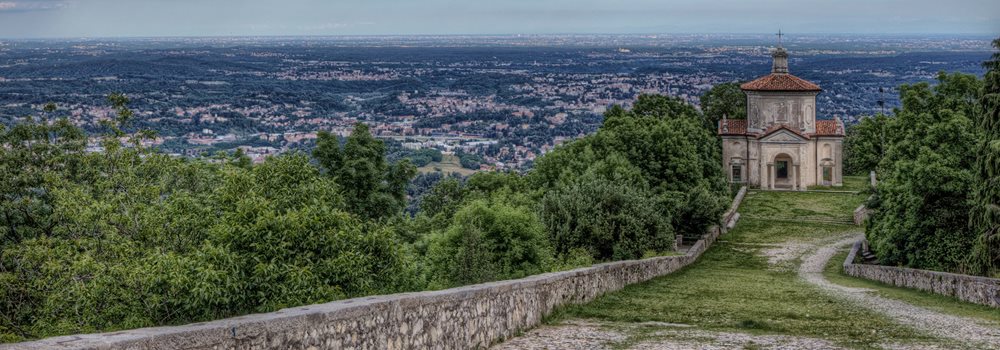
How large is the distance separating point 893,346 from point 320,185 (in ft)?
39.2

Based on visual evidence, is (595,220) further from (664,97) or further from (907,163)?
(664,97)

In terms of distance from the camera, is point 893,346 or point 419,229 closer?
Answer: point 893,346

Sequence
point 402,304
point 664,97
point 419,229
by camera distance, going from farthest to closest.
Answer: point 664,97
point 419,229
point 402,304

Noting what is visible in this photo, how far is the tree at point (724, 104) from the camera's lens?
284 ft

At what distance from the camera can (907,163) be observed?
127 ft

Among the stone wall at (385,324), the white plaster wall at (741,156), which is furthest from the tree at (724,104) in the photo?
Result: the stone wall at (385,324)

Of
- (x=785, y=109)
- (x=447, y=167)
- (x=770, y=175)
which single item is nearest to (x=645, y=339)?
(x=770, y=175)

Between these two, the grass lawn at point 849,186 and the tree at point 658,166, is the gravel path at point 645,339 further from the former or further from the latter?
the grass lawn at point 849,186

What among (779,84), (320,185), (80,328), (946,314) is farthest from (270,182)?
(779,84)

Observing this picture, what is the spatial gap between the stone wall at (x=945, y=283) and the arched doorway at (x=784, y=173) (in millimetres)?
38885

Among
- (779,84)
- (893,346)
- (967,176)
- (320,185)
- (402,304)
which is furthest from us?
(779,84)

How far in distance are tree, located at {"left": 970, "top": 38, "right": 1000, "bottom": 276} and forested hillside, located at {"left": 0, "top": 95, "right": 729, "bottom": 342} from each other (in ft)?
32.5

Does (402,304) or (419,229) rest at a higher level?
(402,304)

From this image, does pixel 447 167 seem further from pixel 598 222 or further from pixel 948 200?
pixel 948 200
